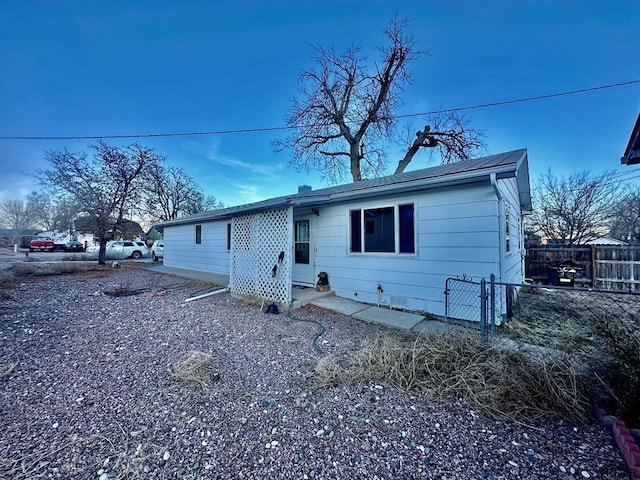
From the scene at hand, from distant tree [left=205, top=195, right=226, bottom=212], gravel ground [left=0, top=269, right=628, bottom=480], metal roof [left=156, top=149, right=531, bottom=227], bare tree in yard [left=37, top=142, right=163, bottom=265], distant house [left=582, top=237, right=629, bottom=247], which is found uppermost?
distant tree [left=205, top=195, right=226, bottom=212]

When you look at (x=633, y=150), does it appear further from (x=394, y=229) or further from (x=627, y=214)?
(x=627, y=214)

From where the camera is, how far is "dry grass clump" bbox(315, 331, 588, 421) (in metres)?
2.32

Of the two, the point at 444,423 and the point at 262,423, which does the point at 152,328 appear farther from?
the point at 444,423

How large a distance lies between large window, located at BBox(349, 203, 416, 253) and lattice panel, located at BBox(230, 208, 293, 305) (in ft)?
5.36

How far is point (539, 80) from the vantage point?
28.2 feet

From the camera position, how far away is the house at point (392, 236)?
182 inches

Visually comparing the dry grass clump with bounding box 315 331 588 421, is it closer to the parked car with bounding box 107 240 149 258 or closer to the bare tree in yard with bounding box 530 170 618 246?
the bare tree in yard with bounding box 530 170 618 246

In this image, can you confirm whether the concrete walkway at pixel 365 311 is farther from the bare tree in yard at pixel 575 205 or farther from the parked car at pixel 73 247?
the parked car at pixel 73 247

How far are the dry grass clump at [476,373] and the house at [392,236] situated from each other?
6.46 ft

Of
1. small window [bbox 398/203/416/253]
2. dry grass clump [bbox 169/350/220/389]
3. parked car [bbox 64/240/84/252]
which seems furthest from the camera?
parked car [bbox 64/240/84/252]

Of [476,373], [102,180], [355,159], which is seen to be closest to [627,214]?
[355,159]

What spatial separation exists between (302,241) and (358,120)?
11.5 m

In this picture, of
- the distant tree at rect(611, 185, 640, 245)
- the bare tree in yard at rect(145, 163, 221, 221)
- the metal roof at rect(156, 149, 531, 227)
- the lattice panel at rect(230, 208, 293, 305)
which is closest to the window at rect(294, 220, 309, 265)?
the metal roof at rect(156, 149, 531, 227)

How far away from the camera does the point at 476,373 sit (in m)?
2.68
